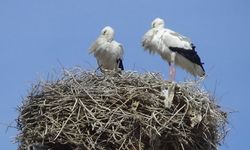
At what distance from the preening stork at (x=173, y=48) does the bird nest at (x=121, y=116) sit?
1851 millimetres

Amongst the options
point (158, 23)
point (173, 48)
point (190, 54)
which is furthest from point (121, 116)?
point (158, 23)

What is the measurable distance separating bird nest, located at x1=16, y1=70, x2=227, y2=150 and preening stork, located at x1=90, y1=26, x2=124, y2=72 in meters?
2.29

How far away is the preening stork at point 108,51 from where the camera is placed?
1360 cm

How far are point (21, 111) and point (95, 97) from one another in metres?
1.04

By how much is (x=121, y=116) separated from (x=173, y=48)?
2.89 meters

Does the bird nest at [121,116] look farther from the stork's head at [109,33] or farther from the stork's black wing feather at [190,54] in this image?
the stork's head at [109,33]

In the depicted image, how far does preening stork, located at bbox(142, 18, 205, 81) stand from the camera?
13.1m

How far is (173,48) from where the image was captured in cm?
1317

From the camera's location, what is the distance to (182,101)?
10953 mm

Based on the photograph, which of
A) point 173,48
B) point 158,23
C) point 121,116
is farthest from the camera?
point 158,23

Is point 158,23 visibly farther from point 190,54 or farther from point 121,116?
point 121,116

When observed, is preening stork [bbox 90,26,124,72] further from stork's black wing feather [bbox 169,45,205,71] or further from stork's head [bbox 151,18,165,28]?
stork's black wing feather [bbox 169,45,205,71]

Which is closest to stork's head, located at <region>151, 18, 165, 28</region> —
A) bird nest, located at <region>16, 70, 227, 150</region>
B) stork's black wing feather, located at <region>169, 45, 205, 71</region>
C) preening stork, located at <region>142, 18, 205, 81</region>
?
preening stork, located at <region>142, 18, 205, 81</region>

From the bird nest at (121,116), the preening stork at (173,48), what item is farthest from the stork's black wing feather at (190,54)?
the bird nest at (121,116)
